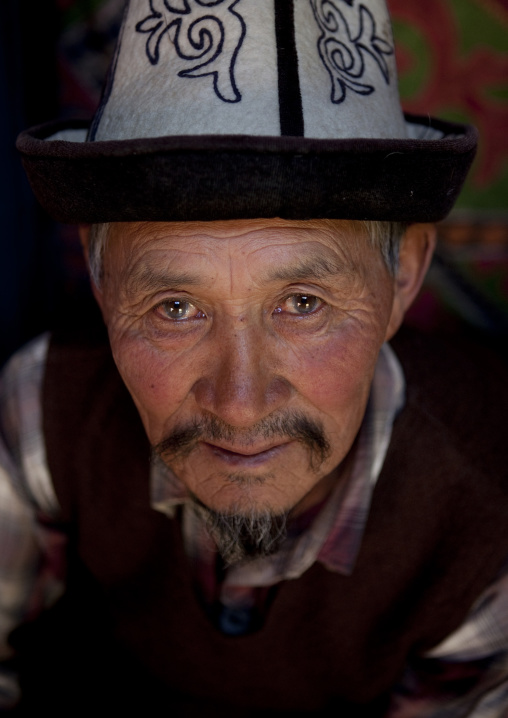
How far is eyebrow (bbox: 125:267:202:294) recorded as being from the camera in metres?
1.27

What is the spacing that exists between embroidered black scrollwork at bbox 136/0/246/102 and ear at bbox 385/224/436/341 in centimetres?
58

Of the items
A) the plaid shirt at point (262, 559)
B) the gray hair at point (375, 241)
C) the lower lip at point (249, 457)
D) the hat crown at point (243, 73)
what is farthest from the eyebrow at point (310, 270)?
the plaid shirt at point (262, 559)

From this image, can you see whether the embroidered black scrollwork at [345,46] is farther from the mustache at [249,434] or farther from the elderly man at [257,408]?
the mustache at [249,434]

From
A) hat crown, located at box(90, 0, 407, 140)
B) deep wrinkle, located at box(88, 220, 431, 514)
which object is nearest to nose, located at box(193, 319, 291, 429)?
deep wrinkle, located at box(88, 220, 431, 514)

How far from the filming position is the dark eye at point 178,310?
1360 millimetres

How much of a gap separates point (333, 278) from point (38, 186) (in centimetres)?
59

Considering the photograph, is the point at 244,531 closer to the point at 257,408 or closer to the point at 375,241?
the point at 257,408

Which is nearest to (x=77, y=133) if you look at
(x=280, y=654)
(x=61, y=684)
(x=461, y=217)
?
(x=280, y=654)

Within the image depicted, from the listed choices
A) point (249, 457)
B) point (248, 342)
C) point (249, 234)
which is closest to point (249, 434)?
point (249, 457)

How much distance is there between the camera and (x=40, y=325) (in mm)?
2578

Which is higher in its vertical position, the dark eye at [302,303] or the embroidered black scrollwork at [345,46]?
the embroidered black scrollwork at [345,46]

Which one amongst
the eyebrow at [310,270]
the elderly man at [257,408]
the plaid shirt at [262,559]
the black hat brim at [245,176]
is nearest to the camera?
the black hat brim at [245,176]

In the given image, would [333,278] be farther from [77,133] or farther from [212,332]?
[77,133]

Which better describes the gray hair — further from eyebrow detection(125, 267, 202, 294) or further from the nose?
the nose
